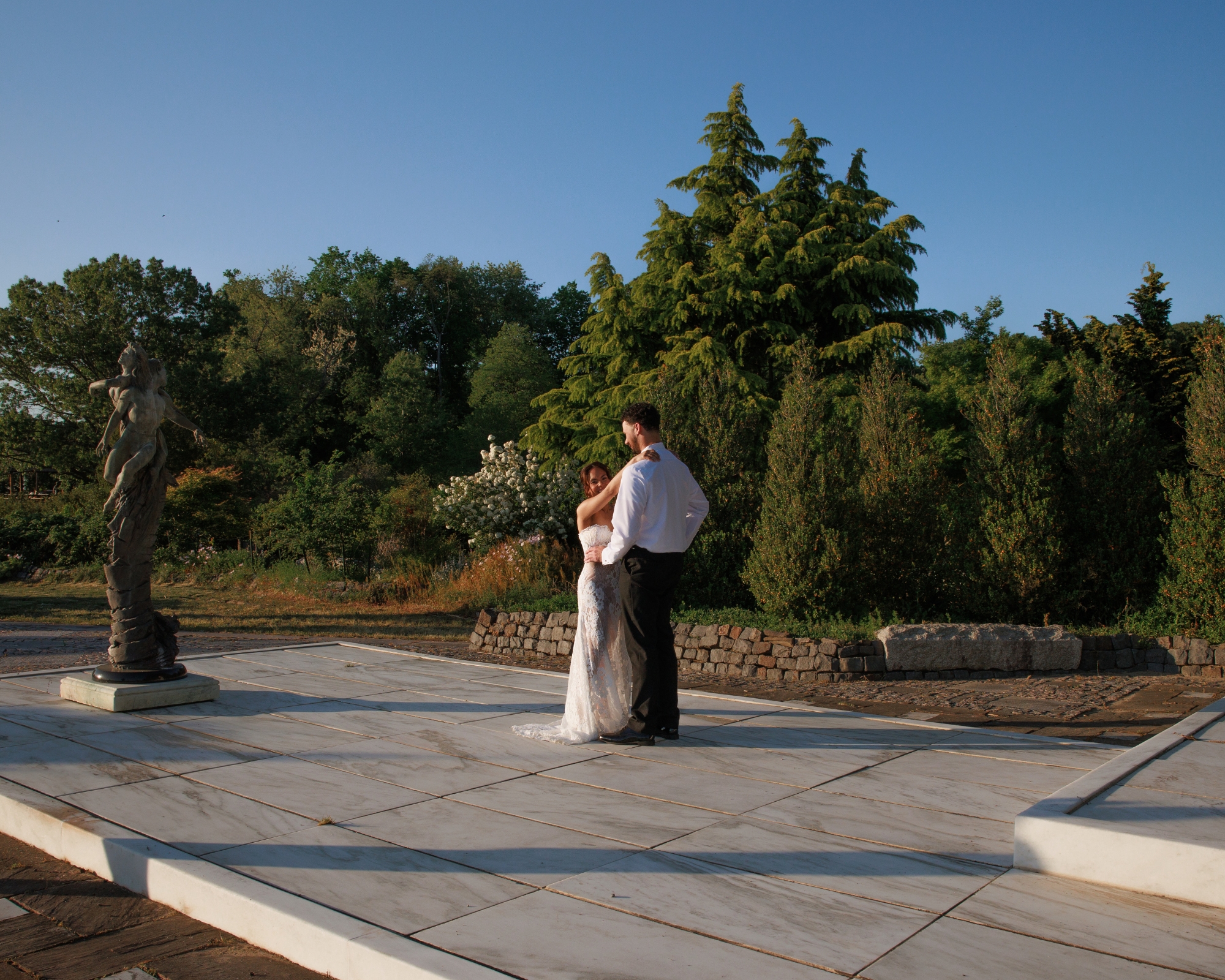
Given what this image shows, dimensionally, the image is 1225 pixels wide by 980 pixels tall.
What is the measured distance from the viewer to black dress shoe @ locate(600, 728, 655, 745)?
18.5 feet

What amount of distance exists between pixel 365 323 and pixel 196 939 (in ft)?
Answer: 160

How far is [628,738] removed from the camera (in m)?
5.65

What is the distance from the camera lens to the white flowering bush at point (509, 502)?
19203 millimetres

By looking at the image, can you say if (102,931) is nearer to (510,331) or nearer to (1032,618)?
(1032,618)

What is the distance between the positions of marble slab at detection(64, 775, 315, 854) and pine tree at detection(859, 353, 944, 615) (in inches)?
330

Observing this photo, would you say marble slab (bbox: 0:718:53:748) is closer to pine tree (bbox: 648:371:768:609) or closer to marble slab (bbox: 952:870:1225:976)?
marble slab (bbox: 952:870:1225:976)

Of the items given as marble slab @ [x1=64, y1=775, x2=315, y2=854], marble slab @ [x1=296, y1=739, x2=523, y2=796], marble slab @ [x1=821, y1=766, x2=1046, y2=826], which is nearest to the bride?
marble slab @ [x1=296, y1=739, x2=523, y2=796]

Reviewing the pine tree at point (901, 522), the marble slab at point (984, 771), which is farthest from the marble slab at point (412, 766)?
the pine tree at point (901, 522)

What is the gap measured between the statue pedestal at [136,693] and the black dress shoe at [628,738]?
328 cm

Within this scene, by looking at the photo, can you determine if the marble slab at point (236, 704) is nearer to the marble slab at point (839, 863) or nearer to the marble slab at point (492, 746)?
the marble slab at point (492, 746)

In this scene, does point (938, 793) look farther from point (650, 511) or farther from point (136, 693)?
point (136, 693)

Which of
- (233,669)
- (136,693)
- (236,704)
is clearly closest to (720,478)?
(233,669)

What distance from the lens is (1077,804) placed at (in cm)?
382

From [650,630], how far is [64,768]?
335 centimetres
